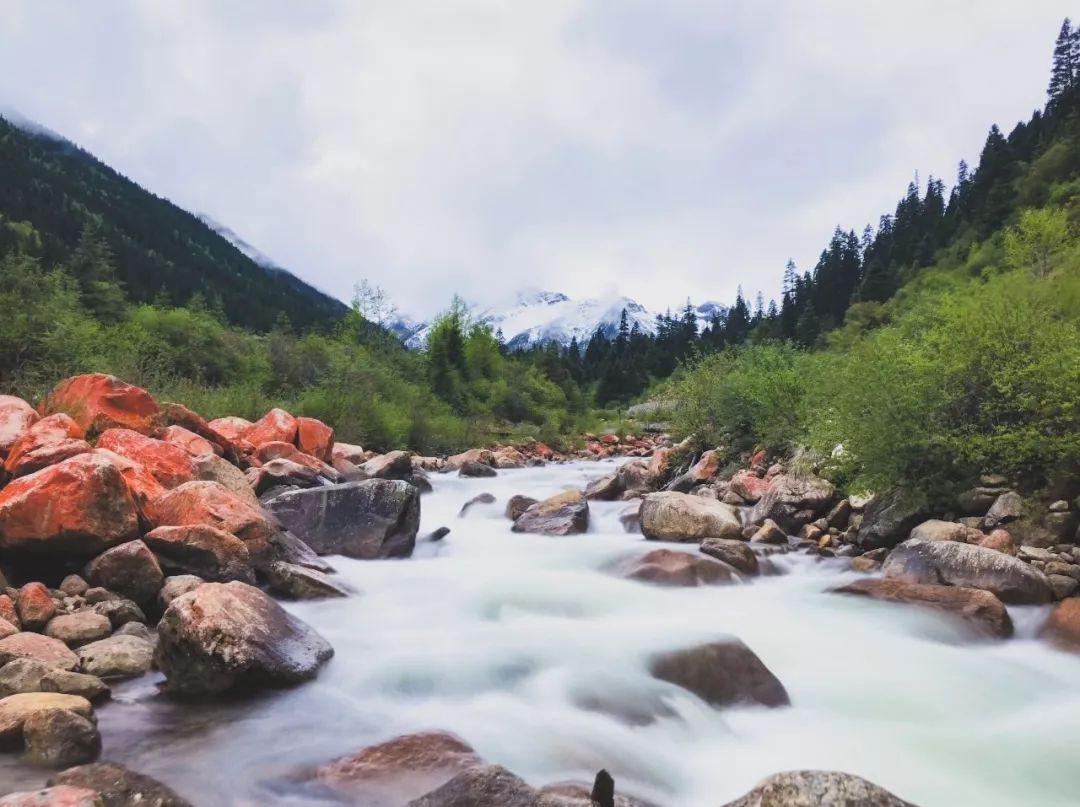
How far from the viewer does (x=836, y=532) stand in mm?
11102

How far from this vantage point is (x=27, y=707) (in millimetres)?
4152

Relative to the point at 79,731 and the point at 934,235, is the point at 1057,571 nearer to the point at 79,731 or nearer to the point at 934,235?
the point at 79,731

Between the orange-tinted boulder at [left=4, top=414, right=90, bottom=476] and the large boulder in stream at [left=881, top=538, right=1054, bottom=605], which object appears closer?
the large boulder in stream at [left=881, top=538, right=1054, bottom=605]

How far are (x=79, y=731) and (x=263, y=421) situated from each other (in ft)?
45.9

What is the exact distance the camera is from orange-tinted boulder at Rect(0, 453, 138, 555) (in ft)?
22.0

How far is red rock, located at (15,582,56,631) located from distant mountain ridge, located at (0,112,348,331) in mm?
61560

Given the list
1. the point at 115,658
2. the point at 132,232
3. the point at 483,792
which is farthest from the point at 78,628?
the point at 132,232

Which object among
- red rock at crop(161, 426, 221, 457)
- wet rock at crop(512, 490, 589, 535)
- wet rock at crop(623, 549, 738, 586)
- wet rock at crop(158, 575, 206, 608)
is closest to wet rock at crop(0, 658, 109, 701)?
wet rock at crop(158, 575, 206, 608)

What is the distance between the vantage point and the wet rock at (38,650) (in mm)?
4832

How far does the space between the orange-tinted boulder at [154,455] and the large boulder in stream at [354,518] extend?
1.42 m

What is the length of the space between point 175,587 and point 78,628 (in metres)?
1.02

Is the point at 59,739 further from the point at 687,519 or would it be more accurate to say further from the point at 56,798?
the point at 687,519

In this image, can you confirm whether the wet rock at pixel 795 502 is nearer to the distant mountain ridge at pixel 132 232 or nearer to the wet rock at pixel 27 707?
the wet rock at pixel 27 707

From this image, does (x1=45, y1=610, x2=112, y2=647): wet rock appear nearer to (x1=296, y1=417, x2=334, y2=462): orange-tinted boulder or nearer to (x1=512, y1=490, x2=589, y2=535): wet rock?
(x1=512, y1=490, x2=589, y2=535): wet rock
